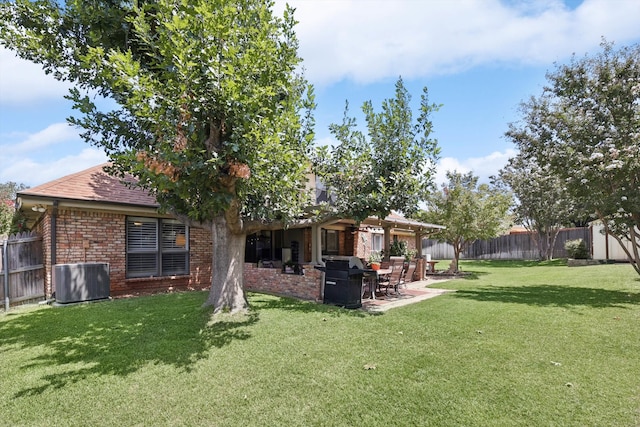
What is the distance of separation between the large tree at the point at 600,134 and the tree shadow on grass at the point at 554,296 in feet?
6.59

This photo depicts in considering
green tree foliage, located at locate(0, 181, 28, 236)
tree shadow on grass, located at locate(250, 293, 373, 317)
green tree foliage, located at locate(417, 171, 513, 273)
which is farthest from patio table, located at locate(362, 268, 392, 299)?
green tree foliage, located at locate(0, 181, 28, 236)

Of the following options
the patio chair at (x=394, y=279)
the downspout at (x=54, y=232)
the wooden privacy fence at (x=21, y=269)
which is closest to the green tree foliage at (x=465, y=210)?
the patio chair at (x=394, y=279)

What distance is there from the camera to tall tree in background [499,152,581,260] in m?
26.3

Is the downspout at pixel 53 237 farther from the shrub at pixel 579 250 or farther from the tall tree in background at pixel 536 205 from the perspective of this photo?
the tall tree in background at pixel 536 205

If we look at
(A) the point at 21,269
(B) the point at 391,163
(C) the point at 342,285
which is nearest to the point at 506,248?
(C) the point at 342,285

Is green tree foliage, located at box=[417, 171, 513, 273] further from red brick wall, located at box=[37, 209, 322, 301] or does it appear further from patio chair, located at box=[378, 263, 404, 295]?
red brick wall, located at box=[37, 209, 322, 301]

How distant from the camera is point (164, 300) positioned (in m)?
9.77

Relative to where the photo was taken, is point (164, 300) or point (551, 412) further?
point (164, 300)

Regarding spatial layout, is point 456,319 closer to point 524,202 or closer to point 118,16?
point 118,16

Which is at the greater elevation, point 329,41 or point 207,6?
point 329,41

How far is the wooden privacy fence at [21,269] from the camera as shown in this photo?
9250mm

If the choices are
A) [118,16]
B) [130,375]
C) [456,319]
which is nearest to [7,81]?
[118,16]

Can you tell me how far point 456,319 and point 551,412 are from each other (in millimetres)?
4067

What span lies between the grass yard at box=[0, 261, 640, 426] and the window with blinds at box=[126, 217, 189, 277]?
2798 millimetres
